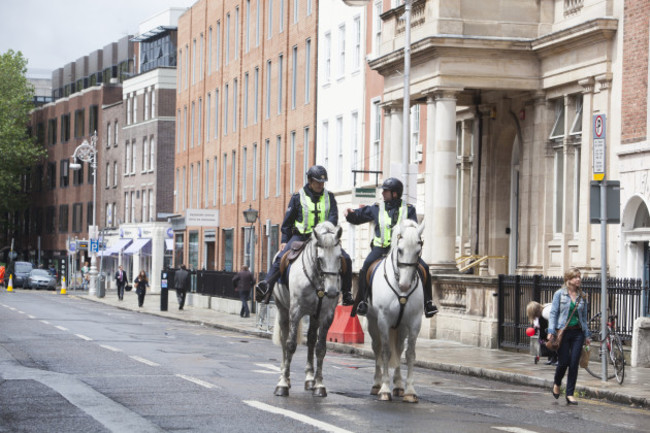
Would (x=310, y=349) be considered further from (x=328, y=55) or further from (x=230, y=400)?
(x=328, y=55)

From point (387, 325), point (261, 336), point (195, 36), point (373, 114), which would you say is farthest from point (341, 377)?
point (195, 36)

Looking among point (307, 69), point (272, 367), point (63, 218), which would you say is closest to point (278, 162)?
point (307, 69)

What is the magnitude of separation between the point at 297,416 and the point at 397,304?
287 centimetres

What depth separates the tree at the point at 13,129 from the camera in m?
114

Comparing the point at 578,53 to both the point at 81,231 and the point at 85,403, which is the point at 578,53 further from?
the point at 81,231

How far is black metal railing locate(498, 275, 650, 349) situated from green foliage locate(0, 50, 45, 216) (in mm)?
90999

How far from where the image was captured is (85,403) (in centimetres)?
1395

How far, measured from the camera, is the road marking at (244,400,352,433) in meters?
11.9

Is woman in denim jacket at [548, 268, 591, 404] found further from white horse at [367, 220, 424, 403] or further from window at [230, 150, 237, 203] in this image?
window at [230, 150, 237, 203]

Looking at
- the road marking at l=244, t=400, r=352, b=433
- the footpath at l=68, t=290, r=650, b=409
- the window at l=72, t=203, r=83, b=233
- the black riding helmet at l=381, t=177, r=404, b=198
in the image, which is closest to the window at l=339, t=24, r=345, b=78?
A: the footpath at l=68, t=290, r=650, b=409

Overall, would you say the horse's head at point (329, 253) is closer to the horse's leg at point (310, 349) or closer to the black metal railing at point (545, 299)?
the horse's leg at point (310, 349)

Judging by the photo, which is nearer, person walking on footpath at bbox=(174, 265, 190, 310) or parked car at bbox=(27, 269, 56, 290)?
person walking on footpath at bbox=(174, 265, 190, 310)

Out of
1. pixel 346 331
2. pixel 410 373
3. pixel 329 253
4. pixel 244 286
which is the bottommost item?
pixel 346 331

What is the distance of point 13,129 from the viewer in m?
114
